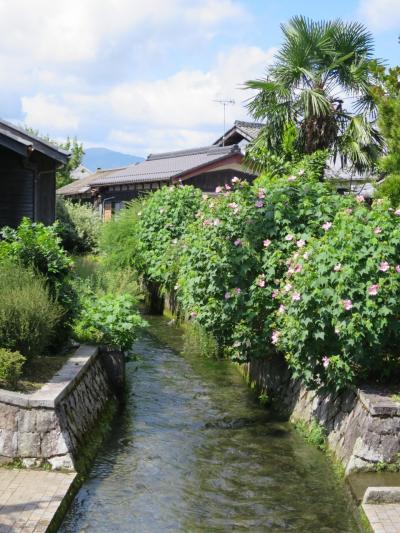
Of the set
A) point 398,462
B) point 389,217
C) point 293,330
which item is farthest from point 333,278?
point 398,462

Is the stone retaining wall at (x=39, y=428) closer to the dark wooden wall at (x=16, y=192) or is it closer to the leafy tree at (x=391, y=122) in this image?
the leafy tree at (x=391, y=122)

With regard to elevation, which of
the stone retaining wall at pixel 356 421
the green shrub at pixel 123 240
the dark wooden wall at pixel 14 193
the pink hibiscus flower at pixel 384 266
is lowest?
the stone retaining wall at pixel 356 421

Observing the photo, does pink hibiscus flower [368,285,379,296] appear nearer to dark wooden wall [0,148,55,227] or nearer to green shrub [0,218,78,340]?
green shrub [0,218,78,340]

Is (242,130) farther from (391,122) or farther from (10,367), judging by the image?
(10,367)

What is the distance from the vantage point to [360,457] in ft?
23.0

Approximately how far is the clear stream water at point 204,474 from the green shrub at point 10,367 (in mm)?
1286

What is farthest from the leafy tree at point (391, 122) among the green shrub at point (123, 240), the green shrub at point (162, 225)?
the green shrub at point (123, 240)

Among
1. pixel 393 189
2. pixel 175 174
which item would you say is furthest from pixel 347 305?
pixel 175 174

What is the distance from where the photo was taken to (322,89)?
62.1ft

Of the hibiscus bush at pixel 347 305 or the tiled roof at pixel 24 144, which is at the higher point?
the tiled roof at pixel 24 144

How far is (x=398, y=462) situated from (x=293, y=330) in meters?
1.79

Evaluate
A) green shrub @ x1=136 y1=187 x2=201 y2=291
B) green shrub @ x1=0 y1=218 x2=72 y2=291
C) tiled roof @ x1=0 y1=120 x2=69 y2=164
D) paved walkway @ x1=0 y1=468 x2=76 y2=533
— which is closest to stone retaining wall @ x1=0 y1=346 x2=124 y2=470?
paved walkway @ x1=0 y1=468 x2=76 y2=533

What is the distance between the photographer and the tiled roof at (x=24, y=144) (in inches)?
516

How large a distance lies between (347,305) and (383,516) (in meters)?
2.15
